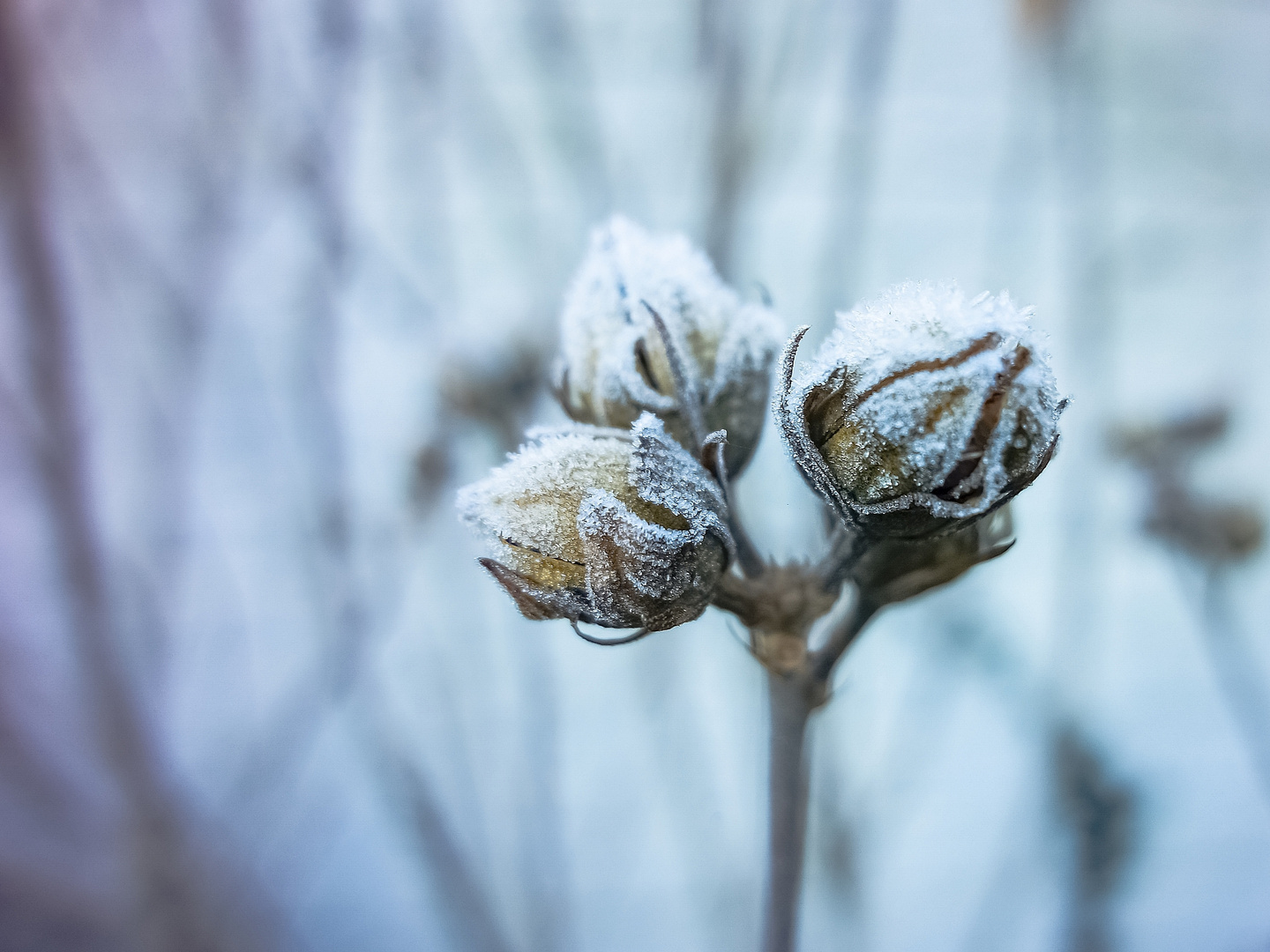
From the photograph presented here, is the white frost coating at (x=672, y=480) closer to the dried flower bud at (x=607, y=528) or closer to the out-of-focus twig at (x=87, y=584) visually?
the dried flower bud at (x=607, y=528)

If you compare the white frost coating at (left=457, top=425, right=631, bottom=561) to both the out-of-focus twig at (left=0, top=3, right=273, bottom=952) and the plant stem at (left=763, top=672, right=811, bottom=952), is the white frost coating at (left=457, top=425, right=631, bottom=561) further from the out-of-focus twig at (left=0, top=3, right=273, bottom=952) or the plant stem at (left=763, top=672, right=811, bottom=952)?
the out-of-focus twig at (left=0, top=3, right=273, bottom=952)

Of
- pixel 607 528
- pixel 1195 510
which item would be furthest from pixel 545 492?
pixel 1195 510

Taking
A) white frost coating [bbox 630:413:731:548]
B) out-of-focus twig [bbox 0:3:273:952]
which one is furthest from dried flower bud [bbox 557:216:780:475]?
out-of-focus twig [bbox 0:3:273:952]

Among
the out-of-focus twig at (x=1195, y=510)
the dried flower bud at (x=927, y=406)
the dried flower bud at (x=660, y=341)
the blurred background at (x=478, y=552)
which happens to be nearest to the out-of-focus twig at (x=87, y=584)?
the blurred background at (x=478, y=552)

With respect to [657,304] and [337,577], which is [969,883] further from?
[657,304]

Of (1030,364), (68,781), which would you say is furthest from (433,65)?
(68,781)

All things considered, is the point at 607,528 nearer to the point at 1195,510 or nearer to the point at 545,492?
the point at 545,492
